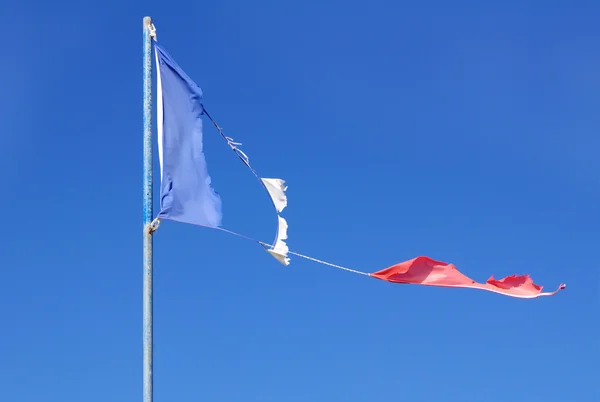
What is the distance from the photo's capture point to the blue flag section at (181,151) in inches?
746

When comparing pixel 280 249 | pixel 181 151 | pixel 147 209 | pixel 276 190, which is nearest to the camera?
pixel 147 209

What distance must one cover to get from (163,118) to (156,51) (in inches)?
55.3

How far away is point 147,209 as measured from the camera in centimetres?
1827

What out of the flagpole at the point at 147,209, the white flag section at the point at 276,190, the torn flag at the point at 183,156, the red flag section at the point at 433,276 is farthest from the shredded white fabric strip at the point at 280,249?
the flagpole at the point at 147,209

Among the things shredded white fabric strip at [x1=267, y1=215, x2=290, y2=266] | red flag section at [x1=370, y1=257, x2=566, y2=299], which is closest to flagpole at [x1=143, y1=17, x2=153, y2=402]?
shredded white fabric strip at [x1=267, y1=215, x2=290, y2=266]

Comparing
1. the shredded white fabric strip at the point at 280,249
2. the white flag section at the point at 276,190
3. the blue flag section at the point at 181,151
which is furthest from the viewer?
the white flag section at the point at 276,190

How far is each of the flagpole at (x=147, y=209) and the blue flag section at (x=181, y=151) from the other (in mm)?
314

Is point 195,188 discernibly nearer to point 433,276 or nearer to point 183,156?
point 183,156

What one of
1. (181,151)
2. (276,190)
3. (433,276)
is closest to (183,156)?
(181,151)

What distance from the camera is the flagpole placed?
17117 millimetres

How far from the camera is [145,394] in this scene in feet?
55.7

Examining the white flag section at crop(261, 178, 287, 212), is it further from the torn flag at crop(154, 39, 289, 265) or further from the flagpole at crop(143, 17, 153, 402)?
the flagpole at crop(143, 17, 153, 402)

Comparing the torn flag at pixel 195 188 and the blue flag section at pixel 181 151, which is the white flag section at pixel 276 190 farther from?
the blue flag section at pixel 181 151

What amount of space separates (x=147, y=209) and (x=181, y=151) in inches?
71.0
